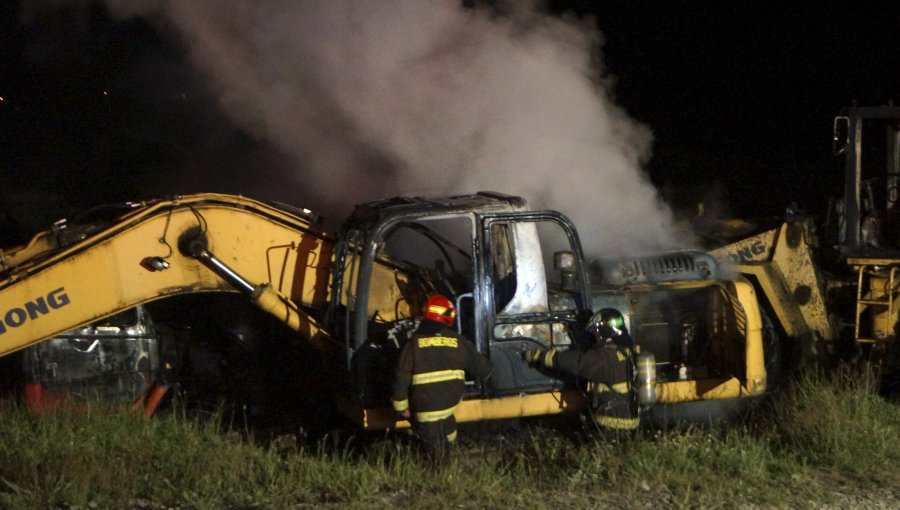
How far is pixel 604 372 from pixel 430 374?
4.47 feet

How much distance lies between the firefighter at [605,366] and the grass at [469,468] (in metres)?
0.23

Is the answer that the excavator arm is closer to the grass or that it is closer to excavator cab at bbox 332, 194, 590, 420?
excavator cab at bbox 332, 194, 590, 420

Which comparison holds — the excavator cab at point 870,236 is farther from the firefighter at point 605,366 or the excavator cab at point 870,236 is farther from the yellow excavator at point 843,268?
the firefighter at point 605,366

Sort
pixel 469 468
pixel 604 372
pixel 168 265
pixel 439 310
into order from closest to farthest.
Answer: pixel 469 468
pixel 439 310
pixel 604 372
pixel 168 265

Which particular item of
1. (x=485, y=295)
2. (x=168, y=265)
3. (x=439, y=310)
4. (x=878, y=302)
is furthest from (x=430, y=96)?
(x=878, y=302)

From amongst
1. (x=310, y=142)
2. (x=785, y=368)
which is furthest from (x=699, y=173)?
(x=310, y=142)

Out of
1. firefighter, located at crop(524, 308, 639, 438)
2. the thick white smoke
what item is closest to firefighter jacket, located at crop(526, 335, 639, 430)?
firefighter, located at crop(524, 308, 639, 438)

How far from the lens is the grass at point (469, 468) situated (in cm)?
Result: 650

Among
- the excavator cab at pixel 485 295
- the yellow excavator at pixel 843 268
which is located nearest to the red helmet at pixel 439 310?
the excavator cab at pixel 485 295

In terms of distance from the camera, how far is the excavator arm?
7145mm

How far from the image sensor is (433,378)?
7062mm

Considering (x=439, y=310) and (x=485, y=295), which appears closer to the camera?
(x=439, y=310)

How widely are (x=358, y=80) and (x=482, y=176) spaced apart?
1.53m

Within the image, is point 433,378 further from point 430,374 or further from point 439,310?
point 439,310
